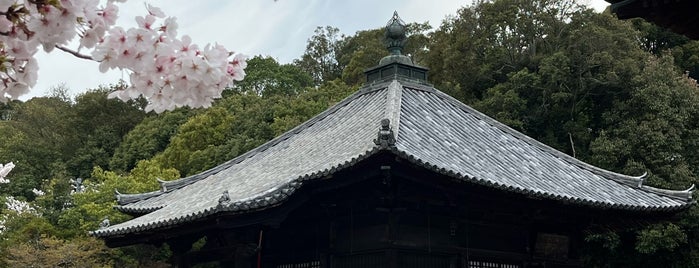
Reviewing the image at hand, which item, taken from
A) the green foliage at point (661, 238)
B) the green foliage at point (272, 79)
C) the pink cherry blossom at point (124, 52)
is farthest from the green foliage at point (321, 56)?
the pink cherry blossom at point (124, 52)

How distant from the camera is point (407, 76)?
14555 millimetres

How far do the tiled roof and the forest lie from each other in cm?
881

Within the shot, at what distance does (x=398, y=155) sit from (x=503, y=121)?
2206cm

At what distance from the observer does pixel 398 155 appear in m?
9.06

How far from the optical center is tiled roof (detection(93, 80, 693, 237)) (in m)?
10.2

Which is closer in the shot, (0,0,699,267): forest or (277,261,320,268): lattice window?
(277,261,320,268): lattice window

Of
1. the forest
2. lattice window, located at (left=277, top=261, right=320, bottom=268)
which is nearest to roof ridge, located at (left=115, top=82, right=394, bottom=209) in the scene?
lattice window, located at (left=277, top=261, right=320, bottom=268)

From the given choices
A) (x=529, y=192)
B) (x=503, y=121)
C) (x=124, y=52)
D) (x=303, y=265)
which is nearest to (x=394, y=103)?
(x=303, y=265)

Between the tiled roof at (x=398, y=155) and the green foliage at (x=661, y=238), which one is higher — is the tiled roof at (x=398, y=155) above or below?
below

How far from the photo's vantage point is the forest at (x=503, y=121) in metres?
25.2

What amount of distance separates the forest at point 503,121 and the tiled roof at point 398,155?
8812mm

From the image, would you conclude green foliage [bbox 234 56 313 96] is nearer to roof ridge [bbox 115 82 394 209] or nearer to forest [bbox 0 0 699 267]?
forest [bbox 0 0 699 267]

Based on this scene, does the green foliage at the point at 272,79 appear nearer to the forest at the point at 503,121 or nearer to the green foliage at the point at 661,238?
the forest at the point at 503,121

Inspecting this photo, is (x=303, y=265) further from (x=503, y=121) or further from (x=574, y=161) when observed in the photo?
(x=503, y=121)
